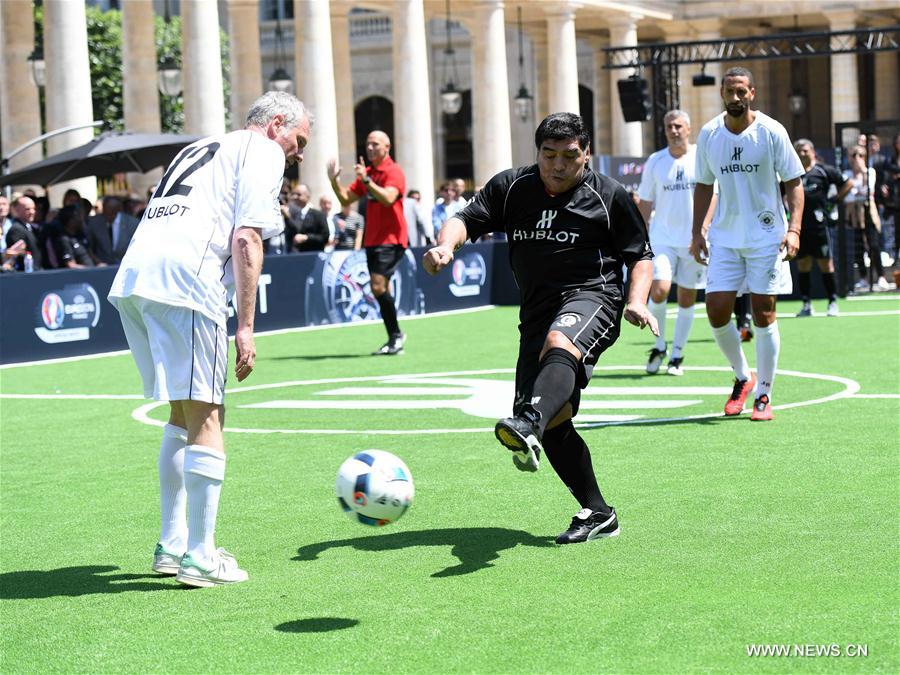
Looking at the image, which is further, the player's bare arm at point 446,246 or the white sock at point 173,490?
the white sock at point 173,490

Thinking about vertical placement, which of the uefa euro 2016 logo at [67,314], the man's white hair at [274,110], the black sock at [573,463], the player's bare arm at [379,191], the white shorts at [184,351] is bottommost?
the uefa euro 2016 logo at [67,314]

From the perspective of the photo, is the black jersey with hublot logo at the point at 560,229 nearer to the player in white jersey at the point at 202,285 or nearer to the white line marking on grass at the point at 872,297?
the player in white jersey at the point at 202,285

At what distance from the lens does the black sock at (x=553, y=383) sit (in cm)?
656

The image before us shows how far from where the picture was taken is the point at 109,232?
2172 cm

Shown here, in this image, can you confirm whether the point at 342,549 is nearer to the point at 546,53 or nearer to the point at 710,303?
the point at 710,303

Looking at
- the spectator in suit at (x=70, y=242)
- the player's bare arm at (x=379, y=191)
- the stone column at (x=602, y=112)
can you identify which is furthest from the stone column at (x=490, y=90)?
the player's bare arm at (x=379, y=191)

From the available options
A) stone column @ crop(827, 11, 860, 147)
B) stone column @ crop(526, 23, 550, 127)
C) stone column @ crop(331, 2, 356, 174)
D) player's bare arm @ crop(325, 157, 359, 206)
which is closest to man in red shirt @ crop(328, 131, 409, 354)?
player's bare arm @ crop(325, 157, 359, 206)

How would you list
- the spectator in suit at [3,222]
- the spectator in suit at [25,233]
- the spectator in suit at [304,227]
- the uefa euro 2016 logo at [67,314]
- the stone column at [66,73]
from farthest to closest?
1. the stone column at [66,73]
2. the spectator in suit at [304,227]
3. the spectator in suit at [25,233]
4. the spectator in suit at [3,222]
5. the uefa euro 2016 logo at [67,314]

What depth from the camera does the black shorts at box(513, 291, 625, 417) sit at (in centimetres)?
696

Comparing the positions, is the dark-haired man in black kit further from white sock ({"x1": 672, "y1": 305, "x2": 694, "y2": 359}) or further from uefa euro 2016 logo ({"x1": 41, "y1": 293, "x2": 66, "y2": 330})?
uefa euro 2016 logo ({"x1": 41, "y1": 293, "x2": 66, "y2": 330})

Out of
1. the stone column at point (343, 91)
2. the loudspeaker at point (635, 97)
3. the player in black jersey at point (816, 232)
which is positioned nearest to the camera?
the player in black jersey at point (816, 232)

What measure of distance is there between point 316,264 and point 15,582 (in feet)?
51.9

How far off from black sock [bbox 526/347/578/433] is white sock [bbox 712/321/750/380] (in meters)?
4.46

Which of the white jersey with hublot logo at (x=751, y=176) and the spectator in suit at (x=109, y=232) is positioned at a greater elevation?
the white jersey with hublot logo at (x=751, y=176)
